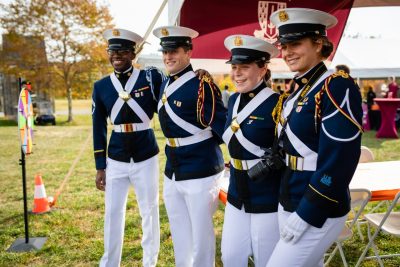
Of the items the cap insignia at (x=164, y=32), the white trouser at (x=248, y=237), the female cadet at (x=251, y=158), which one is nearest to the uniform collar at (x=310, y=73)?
the female cadet at (x=251, y=158)

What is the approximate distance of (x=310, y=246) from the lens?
1978 millimetres

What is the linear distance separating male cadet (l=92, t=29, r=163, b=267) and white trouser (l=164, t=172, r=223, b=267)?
1.48ft

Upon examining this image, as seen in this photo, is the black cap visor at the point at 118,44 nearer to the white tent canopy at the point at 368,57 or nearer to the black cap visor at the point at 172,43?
the black cap visor at the point at 172,43

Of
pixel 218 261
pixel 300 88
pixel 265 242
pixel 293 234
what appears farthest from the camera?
pixel 218 261

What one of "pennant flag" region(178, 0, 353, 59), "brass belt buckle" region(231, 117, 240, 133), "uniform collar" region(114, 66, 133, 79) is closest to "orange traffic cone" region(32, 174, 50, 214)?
"uniform collar" region(114, 66, 133, 79)

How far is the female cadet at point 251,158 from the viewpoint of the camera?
8.02 feet

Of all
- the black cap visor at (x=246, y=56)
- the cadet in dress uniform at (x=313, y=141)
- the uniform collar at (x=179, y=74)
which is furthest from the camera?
the uniform collar at (x=179, y=74)

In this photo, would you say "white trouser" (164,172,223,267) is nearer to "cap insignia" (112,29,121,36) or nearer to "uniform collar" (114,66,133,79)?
"uniform collar" (114,66,133,79)

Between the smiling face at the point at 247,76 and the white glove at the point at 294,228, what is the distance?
95 cm

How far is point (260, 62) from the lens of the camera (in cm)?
256

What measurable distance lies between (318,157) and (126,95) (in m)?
2.05

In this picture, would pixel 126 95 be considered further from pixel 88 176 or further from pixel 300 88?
pixel 88 176

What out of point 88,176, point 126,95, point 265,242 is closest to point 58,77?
point 88,176

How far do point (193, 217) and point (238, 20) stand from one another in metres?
2.91
